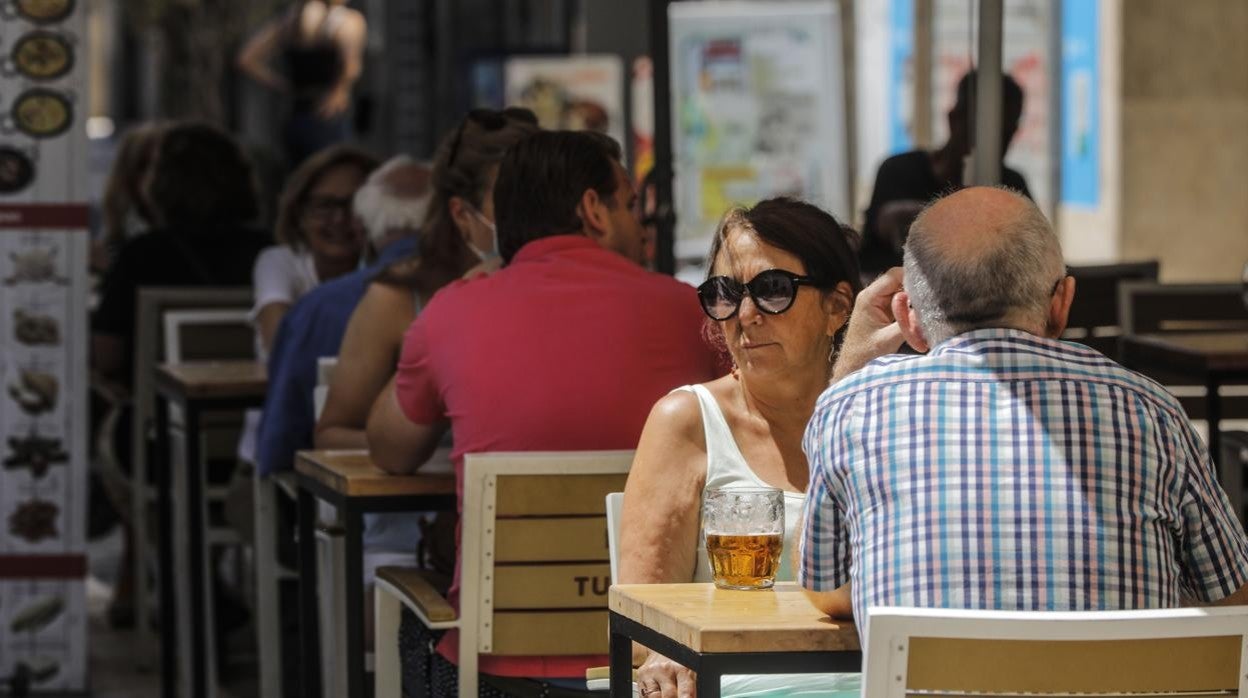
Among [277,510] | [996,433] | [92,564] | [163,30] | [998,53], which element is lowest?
[92,564]

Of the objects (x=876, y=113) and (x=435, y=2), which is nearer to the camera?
(x=876, y=113)

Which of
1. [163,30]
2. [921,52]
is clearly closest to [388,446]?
[921,52]

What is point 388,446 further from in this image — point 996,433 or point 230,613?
point 230,613

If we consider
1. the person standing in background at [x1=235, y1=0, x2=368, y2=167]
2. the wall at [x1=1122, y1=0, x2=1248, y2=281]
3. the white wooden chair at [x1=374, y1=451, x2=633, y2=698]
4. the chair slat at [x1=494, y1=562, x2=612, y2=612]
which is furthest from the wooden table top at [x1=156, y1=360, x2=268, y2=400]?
the person standing in background at [x1=235, y1=0, x2=368, y2=167]

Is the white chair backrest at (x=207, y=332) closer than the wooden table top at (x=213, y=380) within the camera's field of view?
No

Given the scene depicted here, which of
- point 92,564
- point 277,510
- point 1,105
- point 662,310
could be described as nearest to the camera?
point 662,310

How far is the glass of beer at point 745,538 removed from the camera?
3084mm

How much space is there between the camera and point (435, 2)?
59.2 feet

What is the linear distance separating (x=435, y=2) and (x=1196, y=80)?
8669 millimetres

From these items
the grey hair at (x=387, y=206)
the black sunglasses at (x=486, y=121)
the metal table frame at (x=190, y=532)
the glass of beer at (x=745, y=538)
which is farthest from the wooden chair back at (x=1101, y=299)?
the glass of beer at (x=745, y=538)

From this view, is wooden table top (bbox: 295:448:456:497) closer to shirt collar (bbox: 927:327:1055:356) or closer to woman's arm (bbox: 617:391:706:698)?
woman's arm (bbox: 617:391:706:698)

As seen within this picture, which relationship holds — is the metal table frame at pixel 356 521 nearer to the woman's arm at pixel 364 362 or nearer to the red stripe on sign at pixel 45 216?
the woman's arm at pixel 364 362

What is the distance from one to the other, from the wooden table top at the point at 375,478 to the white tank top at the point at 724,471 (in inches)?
38.6

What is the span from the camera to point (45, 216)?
6.49 meters
